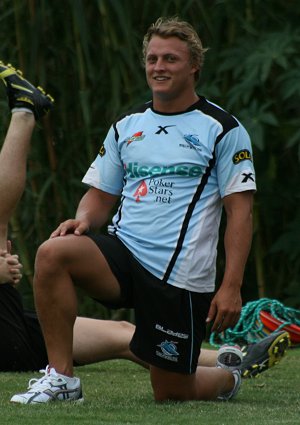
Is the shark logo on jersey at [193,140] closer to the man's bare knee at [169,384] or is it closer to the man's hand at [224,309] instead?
the man's hand at [224,309]

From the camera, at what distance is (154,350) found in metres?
4.36

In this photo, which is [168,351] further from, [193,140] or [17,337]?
[17,337]

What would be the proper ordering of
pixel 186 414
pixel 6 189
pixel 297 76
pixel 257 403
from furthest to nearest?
pixel 297 76 < pixel 6 189 < pixel 257 403 < pixel 186 414

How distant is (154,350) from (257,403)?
0.39 meters

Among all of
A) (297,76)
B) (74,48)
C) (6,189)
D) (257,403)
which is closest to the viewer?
(257,403)

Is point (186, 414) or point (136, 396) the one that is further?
point (136, 396)

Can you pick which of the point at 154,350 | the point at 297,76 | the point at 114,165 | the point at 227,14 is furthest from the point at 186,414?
Result: the point at 227,14

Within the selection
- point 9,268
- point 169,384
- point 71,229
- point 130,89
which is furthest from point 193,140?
point 130,89

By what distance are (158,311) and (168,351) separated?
0.13m

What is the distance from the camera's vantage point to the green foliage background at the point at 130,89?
7074mm

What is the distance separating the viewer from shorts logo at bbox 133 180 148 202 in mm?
4348

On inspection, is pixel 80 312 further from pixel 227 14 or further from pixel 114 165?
pixel 114 165

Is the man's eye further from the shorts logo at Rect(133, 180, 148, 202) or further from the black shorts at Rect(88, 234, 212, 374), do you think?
the black shorts at Rect(88, 234, 212, 374)

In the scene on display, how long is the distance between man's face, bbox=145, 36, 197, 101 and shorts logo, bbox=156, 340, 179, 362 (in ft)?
2.42
